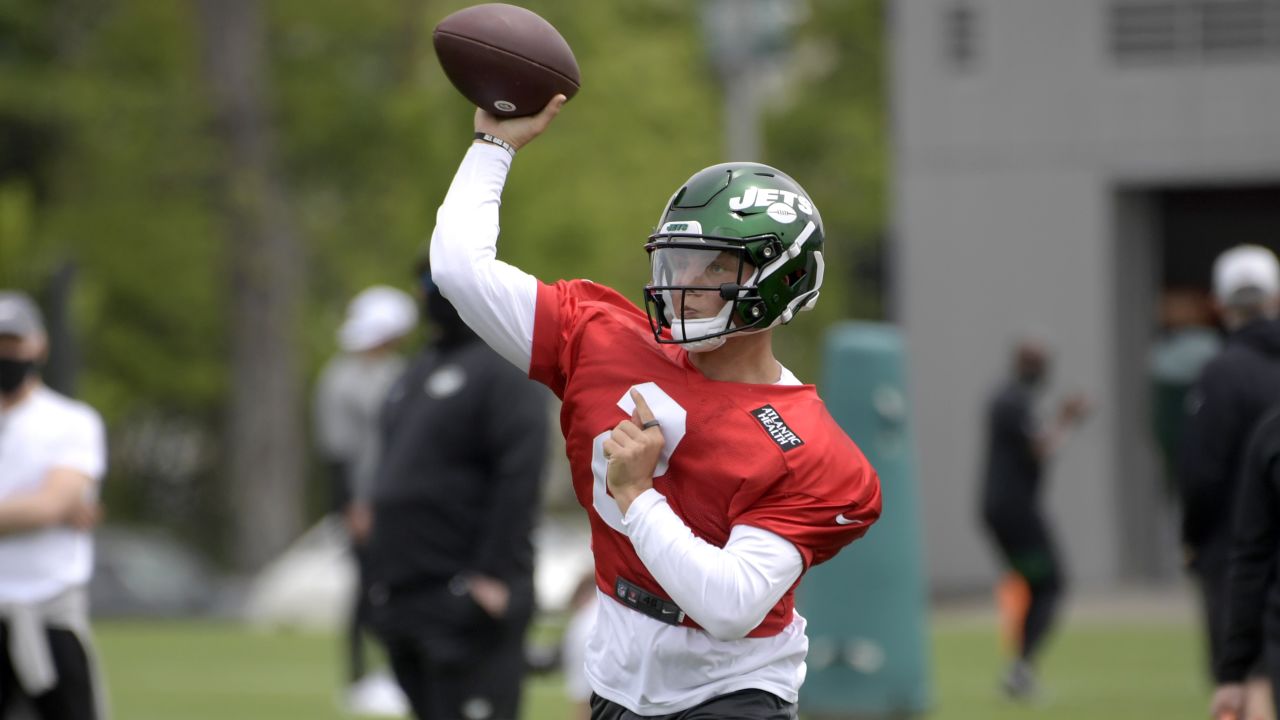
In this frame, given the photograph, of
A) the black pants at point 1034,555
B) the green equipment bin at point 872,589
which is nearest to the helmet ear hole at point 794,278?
the green equipment bin at point 872,589

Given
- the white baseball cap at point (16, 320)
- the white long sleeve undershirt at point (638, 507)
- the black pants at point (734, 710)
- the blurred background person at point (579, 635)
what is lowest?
the blurred background person at point (579, 635)

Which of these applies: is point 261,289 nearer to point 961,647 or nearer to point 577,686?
point 961,647

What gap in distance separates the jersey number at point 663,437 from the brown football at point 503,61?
2.27 feet

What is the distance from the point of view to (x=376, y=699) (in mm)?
13047

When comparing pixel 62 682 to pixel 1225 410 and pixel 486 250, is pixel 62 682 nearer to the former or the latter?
pixel 486 250

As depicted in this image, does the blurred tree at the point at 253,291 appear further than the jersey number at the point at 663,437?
Yes

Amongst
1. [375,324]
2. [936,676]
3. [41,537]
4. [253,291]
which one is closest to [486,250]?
[41,537]

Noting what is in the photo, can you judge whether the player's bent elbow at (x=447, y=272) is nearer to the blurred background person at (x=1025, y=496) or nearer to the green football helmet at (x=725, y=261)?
the green football helmet at (x=725, y=261)

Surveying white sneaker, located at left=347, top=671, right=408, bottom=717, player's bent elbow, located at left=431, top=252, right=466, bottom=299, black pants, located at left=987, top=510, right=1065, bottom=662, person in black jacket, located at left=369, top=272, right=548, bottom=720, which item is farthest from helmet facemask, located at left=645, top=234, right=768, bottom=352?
black pants, located at left=987, top=510, right=1065, bottom=662

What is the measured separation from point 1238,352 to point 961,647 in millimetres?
9118

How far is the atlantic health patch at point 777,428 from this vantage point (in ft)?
15.6

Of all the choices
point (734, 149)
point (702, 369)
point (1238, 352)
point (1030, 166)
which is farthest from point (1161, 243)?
point (702, 369)

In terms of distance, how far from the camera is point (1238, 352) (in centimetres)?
911

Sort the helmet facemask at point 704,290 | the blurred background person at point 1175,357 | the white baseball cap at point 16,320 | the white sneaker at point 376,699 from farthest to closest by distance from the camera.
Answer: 1. the blurred background person at point 1175,357
2. the white sneaker at point 376,699
3. the white baseball cap at point 16,320
4. the helmet facemask at point 704,290
